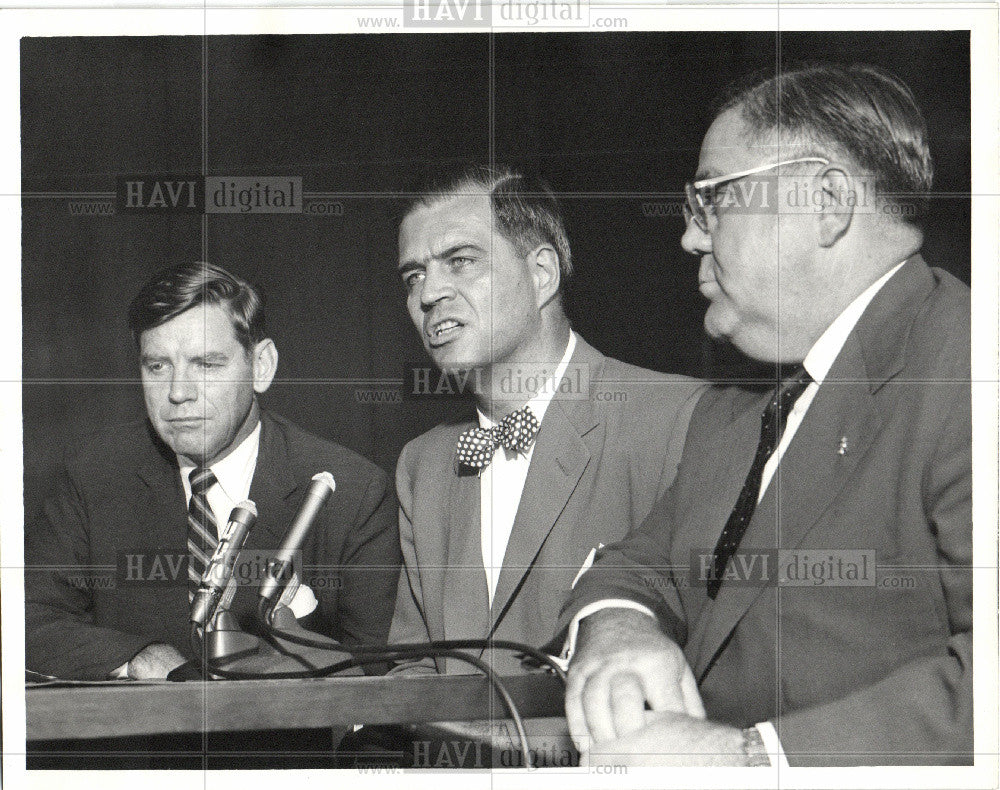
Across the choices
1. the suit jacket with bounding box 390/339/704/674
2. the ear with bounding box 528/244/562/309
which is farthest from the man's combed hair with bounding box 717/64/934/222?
the suit jacket with bounding box 390/339/704/674

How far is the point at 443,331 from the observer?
2875 mm

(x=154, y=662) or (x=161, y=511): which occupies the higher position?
(x=161, y=511)

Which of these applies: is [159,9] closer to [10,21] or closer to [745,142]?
[10,21]

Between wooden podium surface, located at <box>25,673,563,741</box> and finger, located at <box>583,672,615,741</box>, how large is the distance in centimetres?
10

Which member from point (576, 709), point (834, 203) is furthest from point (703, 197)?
point (576, 709)

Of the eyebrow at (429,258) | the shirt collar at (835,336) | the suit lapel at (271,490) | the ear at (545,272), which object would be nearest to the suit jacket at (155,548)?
the suit lapel at (271,490)

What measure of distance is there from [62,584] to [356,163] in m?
1.24

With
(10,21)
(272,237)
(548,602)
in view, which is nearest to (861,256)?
(548,602)

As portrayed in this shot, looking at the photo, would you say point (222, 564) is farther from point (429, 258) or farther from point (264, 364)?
point (429, 258)

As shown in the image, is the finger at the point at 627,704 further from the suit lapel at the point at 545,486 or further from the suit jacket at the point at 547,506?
the suit lapel at the point at 545,486

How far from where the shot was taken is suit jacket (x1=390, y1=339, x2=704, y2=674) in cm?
279

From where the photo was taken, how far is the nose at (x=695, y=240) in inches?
111

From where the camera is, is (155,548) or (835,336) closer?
(835,336)

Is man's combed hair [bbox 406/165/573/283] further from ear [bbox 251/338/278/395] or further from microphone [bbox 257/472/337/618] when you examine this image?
microphone [bbox 257/472/337/618]
